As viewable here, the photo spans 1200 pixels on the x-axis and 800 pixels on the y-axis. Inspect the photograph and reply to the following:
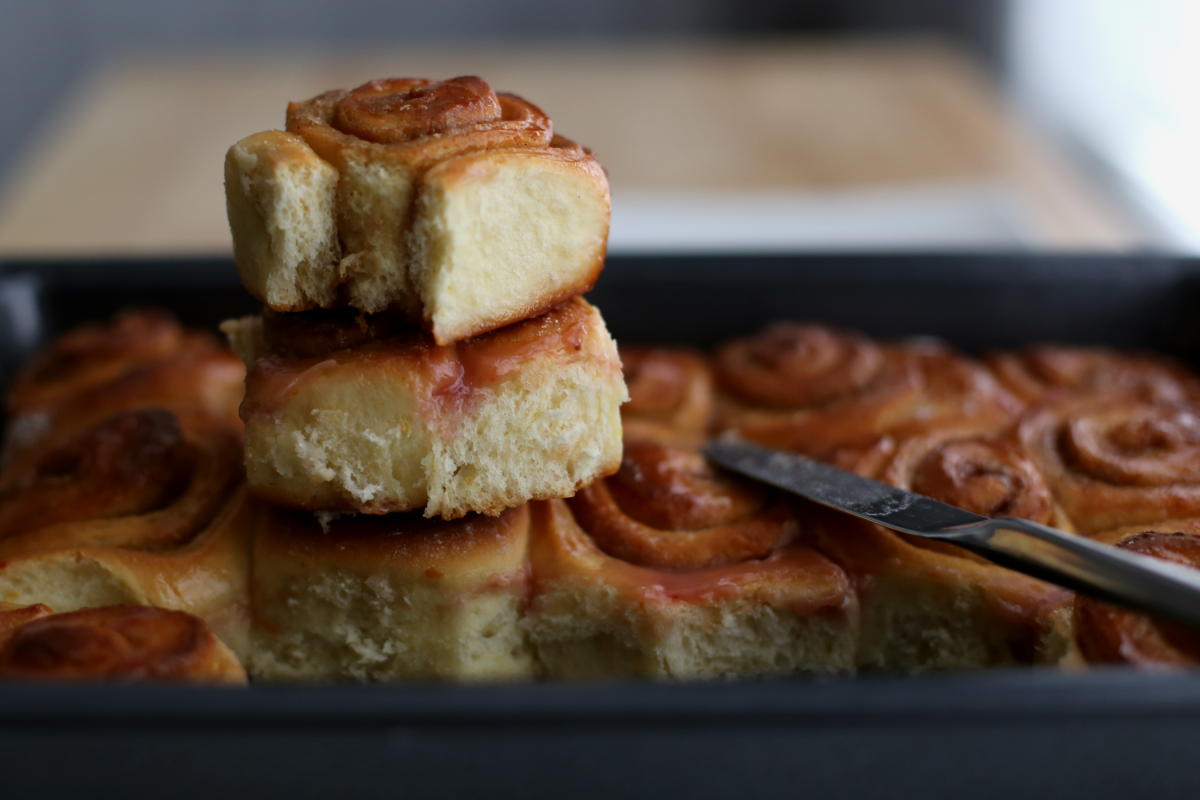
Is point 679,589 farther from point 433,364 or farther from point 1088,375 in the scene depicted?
point 1088,375

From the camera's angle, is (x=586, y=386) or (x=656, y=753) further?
(x=586, y=386)

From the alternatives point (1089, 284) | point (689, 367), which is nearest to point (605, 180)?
point (689, 367)

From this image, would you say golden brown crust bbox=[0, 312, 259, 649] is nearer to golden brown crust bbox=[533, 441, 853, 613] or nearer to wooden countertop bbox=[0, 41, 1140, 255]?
golden brown crust bbox=[533, 441, 853, 613]

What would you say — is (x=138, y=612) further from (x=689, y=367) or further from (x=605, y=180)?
(x=689, y=367)

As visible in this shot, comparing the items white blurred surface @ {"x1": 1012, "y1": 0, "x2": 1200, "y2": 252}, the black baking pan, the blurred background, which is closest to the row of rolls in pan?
the black baking pan

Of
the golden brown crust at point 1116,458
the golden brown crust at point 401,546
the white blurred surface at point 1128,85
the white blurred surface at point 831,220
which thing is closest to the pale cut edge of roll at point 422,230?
the golden brown crust at point 401,546

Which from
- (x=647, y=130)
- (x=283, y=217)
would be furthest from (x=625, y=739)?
(x=647, y=130)

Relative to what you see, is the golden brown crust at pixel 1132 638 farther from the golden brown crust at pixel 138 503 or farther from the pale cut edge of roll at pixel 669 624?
the golden brown crust at pixel 138 503
